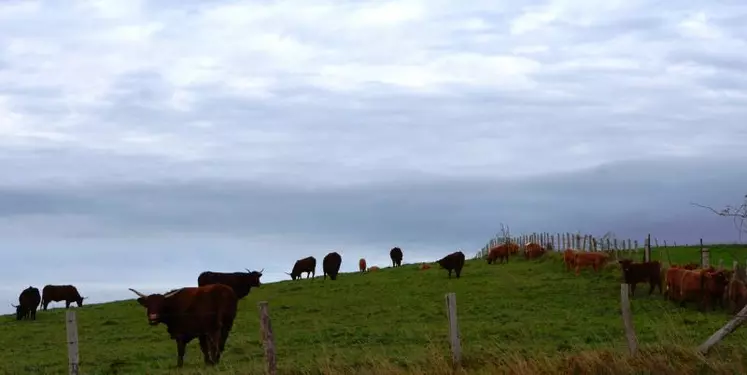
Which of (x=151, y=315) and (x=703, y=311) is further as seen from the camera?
(x=703, y=311)

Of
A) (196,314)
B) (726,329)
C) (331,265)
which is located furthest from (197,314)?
(331,265)

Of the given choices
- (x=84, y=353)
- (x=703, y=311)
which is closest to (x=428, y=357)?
(x=84, y=353)

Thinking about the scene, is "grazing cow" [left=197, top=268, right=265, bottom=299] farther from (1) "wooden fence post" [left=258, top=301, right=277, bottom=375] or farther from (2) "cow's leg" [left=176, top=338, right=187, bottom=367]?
(1) "wooden fence post" [left=258, top=301, right=277, bottom=375]

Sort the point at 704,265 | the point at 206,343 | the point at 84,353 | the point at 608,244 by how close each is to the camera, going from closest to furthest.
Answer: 1. the point at 206,343
2. the point at 84,353
3. the point at 704,265
4. the point at 608,244

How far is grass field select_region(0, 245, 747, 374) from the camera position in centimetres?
1327

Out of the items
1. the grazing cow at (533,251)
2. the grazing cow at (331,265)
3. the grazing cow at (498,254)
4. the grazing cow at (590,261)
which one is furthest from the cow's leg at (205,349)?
the grazing cow at (498,254)

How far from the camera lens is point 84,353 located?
74.0ft

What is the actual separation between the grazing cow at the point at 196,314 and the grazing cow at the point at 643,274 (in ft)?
56.7

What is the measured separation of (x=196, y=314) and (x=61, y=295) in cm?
2804

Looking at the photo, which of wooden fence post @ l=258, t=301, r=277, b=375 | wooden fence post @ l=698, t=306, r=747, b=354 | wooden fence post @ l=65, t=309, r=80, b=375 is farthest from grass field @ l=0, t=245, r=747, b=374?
wooden fence post @ l=65, t=309, r=80, b=375

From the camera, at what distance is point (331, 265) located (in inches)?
1810

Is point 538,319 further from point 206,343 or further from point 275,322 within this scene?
point 206,343

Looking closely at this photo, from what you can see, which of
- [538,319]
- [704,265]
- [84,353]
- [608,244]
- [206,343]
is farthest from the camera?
[608,244]

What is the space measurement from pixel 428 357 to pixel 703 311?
54.4 feet
